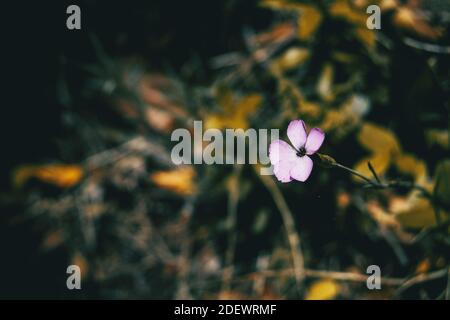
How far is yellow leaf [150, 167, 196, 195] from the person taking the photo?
970 mm

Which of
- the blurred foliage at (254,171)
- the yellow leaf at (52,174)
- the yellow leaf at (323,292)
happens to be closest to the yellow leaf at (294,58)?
the blurred foliage at (254,171)

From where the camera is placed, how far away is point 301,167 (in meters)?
0.40

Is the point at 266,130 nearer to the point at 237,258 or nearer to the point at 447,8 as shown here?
the point at 237,258

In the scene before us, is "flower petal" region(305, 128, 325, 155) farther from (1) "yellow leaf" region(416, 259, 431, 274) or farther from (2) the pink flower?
(1) "yellow leaf" region(416, 259, 431, 274)

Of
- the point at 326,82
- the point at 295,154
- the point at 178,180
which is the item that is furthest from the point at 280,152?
the point at 178,180

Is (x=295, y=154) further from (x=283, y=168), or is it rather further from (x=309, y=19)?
(x=309, y=19)

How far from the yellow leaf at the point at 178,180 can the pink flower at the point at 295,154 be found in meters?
0.56

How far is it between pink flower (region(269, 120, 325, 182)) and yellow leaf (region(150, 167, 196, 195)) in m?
0.56

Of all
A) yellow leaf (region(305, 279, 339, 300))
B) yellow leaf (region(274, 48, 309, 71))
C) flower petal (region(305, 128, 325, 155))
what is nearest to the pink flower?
flower petal (region(305, 128, 325, 155))

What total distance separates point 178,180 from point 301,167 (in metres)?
0.62

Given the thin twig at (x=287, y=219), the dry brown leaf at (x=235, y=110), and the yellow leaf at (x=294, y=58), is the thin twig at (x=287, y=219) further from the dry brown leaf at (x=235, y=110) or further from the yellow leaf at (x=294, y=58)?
the yellow leaf at (x=294, y=58)

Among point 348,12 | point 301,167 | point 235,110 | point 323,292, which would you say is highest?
point 348,12

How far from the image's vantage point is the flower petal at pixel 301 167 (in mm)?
396
